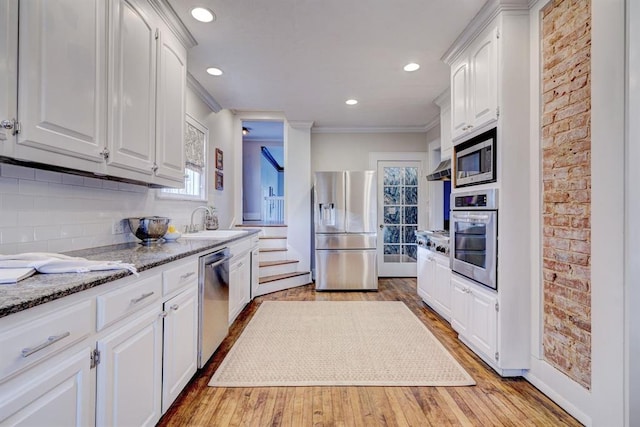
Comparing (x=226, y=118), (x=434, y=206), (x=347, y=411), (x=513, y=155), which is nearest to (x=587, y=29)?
(x=513, y=155)

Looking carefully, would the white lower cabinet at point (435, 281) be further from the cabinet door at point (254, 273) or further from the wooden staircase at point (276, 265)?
the cabinet door at point (254, 273)

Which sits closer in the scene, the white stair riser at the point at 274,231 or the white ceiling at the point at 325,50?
the white ceiling at the point at 325,50

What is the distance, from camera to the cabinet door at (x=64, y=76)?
1136 millimetres

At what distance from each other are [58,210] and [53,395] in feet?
3.59

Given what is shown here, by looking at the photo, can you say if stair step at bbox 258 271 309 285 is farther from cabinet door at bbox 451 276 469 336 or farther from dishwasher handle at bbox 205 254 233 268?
cabinet door at bbox 451 276 469 336

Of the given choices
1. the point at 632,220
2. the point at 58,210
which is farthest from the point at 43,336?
the point at 632,220

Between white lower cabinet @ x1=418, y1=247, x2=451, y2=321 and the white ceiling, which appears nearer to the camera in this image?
the white ceiling

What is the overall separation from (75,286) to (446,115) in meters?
3.78

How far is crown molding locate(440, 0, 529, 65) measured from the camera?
2.00 metres

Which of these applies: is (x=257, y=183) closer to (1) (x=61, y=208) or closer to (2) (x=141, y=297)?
(1) (x=61, y=208)

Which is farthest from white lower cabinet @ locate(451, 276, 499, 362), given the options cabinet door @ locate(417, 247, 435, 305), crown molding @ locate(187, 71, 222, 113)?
crown molding @ locate(187, 71, 222, 113)

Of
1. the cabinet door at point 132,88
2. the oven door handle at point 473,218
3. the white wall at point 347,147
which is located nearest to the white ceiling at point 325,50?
the cabinet door at point 132,88

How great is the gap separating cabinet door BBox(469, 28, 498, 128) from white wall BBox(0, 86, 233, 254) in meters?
2.66

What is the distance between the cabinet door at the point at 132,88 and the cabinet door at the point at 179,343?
0.85m
